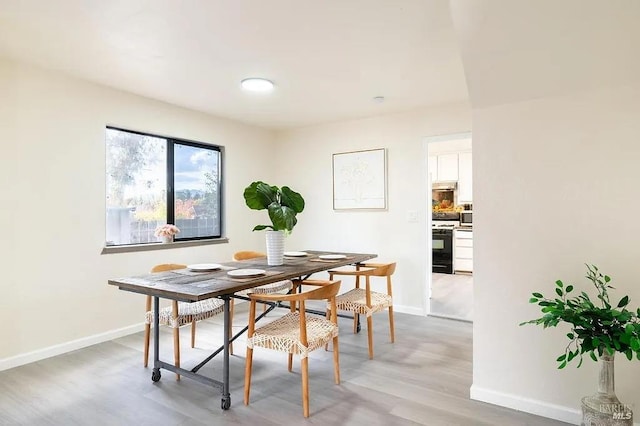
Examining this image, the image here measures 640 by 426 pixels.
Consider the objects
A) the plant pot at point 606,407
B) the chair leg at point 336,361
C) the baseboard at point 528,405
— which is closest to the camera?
the plant pot at point 606,407

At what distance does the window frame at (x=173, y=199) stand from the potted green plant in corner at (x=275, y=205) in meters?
1.57

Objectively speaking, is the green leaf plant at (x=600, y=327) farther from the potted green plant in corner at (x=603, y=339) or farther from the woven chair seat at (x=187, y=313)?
the woven chair seat at (x=187, y=313)

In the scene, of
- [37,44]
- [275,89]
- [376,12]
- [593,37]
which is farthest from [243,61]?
[593,37]

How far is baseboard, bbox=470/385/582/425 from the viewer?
6.68 feet

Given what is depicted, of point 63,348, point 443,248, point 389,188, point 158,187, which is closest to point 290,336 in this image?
point 63,348

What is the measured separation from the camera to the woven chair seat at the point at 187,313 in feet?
8.63

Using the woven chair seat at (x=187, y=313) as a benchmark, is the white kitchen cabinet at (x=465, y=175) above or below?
above

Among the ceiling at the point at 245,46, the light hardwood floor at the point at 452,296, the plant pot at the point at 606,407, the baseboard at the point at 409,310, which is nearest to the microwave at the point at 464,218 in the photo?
the light hardwood floor at the point at 452,296

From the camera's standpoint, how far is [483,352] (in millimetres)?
2275

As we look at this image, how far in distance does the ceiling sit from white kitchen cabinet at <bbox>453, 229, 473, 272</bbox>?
3531 millimetres

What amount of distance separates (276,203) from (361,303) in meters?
1.06

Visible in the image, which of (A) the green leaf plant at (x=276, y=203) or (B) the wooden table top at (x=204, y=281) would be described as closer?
(B) the wooden table top at (x=204, y=281)

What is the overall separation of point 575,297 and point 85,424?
2743 millimetres

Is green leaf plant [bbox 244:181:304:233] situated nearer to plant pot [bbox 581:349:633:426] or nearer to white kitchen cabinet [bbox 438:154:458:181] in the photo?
plant pot [bbox 581:349:633:426]
